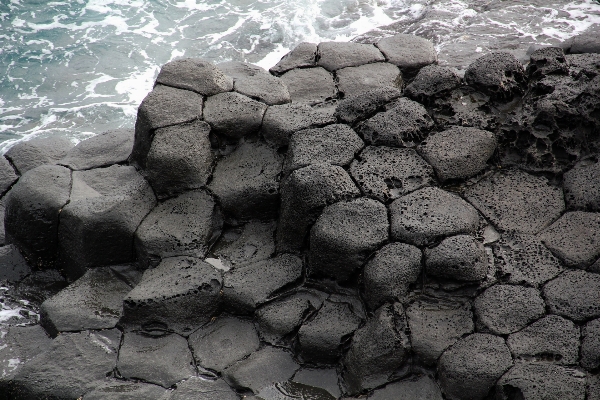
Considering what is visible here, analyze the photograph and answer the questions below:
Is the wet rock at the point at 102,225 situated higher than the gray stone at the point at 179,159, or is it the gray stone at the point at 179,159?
the gray stone at the point at 179,159

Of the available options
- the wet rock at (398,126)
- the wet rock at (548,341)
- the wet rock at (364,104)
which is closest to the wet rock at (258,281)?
the wet rock at (398,126)

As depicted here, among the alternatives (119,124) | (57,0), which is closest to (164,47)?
(119,124)

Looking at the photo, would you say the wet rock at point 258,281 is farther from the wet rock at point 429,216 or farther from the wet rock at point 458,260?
the wet rock at point 458,260

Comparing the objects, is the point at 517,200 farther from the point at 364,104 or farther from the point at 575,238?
the point at 364,104

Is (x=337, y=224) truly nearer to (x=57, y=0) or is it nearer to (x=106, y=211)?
(x=106, y=211)

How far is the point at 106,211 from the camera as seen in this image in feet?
15.5

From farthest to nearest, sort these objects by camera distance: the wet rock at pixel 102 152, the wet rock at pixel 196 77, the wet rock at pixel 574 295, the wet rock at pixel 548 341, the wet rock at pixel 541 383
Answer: the wet rock at pixel 102 152, the wet rock at pixel 196 77, the wet rock at pixel 574 295, the wet rock at pixel 548 341, the wet rock at pixel 541 383

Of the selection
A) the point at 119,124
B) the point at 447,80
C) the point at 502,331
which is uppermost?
the point at 447,80

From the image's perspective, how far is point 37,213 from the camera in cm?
499

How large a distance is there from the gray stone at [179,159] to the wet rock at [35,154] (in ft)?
4.90

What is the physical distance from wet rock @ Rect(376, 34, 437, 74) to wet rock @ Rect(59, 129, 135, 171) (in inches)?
102

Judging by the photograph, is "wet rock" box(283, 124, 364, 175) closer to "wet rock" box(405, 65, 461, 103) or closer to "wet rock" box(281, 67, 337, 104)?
"wet rock" box(405, 65, 461, 103)

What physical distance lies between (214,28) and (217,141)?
5.29 meters

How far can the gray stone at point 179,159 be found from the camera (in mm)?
4801
